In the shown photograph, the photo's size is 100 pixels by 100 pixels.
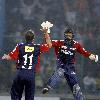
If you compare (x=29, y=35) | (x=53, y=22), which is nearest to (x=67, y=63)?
(x=29, y=35)

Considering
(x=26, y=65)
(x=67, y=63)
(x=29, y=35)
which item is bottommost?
(x=26, y=65)

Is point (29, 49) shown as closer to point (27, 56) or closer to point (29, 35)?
point (27, 56)

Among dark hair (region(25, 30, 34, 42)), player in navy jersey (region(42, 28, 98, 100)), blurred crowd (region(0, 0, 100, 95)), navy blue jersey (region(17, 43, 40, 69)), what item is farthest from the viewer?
blurred crowd (region(0, 0, 100, 95))

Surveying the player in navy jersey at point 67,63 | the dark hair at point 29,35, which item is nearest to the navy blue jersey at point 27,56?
the dark hair at point 29,35

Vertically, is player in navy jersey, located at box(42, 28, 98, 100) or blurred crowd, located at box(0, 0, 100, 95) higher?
blurred crowd, located at box(0, 0, 100, 95)

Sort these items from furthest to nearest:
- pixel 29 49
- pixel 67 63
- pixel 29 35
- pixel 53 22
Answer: pixel 53 22
pixel 67 63
pixel 29 49
pixel 29 35

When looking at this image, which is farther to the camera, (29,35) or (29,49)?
(29,49)

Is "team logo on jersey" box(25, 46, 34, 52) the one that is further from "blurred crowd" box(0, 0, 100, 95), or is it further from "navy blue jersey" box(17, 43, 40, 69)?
"blurred crowd" box(0, 0, 100, 95)

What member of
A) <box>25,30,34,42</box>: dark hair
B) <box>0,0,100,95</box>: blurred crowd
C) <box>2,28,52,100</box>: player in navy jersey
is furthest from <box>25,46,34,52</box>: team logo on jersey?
<box>0,0,100,95</box>: blurred crowd

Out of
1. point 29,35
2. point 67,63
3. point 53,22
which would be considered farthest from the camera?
point 53,22

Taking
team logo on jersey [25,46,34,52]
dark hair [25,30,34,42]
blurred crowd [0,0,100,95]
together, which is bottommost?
team logo on jersey [25,46,34,52]

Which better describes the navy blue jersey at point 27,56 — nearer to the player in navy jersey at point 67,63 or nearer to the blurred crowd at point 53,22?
the player in navy jersey at point 67,63

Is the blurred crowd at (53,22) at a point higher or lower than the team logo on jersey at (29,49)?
higher

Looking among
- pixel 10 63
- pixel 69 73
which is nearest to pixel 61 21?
pixel 10 63
